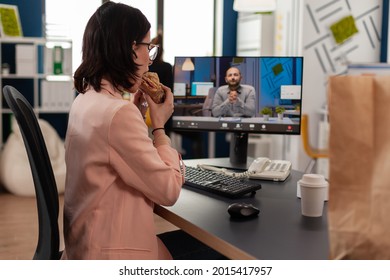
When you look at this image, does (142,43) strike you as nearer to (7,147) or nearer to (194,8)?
(7,147)

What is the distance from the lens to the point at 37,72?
5477mm

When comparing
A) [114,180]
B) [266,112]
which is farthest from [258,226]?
[266,112]

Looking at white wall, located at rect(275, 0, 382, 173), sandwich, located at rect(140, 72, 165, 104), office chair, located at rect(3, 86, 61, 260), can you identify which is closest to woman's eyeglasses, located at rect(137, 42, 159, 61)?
sandwich, located at rect(140, 72, 165, 104)

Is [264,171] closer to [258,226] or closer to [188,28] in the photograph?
[258,226]

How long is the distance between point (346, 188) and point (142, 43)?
82cm

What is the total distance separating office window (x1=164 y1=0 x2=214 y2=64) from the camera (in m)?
6.41

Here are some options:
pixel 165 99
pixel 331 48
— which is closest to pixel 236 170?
pixel 165 99

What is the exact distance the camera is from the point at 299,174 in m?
2.10

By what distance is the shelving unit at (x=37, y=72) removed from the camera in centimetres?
521

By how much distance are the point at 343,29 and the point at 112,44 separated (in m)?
4.72

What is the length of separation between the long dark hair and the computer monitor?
2.73 ft

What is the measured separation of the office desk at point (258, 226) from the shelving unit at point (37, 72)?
3854mm

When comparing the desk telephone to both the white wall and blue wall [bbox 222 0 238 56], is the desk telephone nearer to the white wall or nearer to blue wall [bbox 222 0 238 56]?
the white wall
